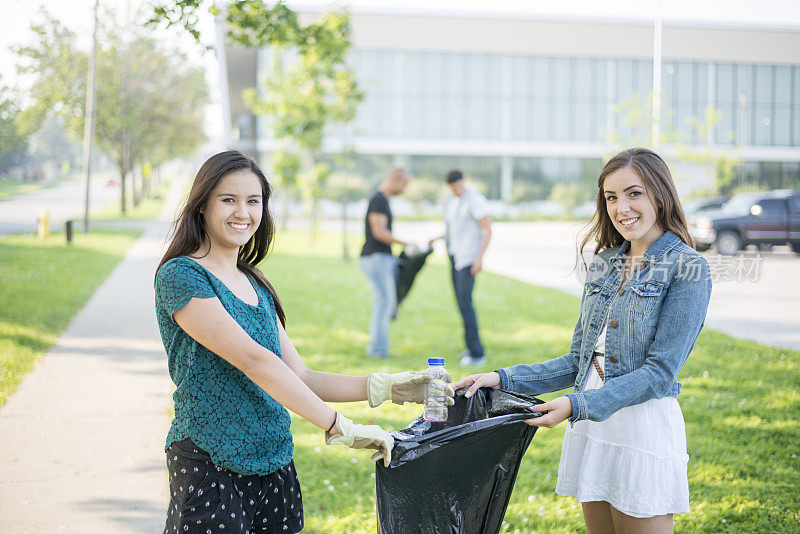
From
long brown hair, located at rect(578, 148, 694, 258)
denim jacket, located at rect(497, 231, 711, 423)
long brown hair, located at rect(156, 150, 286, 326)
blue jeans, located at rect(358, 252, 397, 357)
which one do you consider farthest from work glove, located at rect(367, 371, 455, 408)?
blue jeans, located at rect(358, 252, 397, 357)

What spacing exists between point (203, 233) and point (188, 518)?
0.89 metres

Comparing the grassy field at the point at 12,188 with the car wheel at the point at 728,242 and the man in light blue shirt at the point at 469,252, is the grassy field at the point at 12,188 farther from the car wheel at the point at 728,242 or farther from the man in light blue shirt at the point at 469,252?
the car wheel at the point at 728,242

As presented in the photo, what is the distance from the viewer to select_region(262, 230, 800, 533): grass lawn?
4480 millimetres

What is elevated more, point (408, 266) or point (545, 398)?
point (408, 266)

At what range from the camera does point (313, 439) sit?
574 cm

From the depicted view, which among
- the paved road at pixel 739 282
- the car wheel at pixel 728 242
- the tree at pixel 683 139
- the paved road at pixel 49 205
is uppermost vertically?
the tree at pixel 683 139

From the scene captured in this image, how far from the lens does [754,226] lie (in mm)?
22000

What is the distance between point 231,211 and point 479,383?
109cm

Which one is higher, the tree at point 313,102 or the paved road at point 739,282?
the tree at point 313,102

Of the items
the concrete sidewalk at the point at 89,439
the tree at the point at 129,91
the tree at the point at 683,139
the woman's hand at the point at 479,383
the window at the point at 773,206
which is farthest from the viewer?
the tree at the point at 683,139

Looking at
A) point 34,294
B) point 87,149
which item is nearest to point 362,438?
point 34,294

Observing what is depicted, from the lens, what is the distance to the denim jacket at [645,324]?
95.6 inches

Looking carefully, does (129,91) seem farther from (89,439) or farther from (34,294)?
(89,439)

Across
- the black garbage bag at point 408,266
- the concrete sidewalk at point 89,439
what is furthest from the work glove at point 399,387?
the black garbage bag at point 408,266
